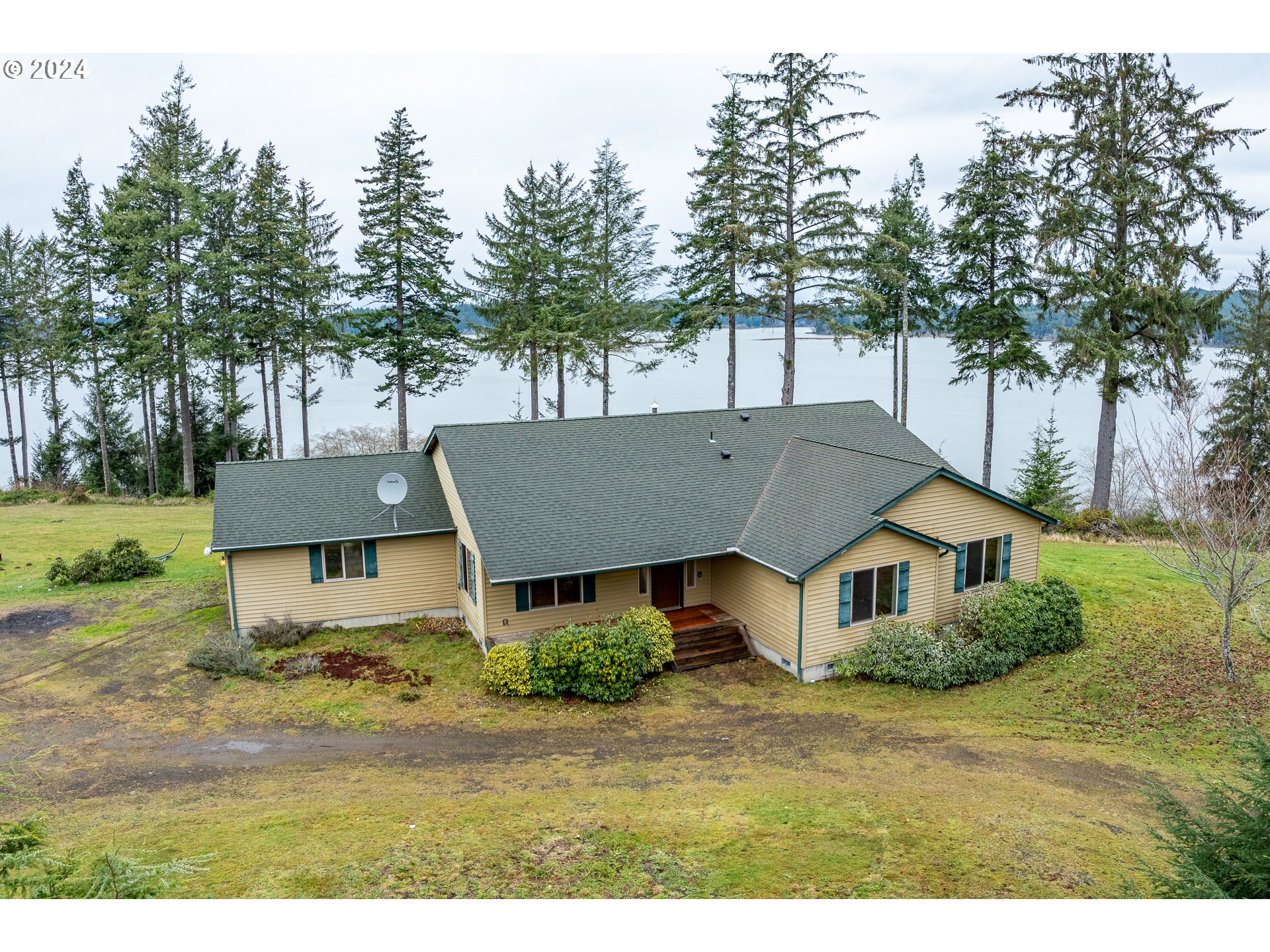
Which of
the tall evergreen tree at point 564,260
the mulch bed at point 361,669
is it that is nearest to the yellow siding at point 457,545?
the mulch bed at point 361,669

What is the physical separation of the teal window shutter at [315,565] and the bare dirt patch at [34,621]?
677 cm

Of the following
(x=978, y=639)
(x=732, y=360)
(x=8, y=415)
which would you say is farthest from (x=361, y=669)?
(x=8, y=415)

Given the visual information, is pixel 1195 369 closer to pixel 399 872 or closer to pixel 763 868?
pixel 763 868

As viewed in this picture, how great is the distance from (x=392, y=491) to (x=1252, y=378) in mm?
33634

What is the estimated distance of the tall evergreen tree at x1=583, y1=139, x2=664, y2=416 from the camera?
34500 mm

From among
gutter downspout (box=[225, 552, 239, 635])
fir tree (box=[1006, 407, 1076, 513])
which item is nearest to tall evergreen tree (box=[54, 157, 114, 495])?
gutter downspout (box=[225, 552, 239, 635])

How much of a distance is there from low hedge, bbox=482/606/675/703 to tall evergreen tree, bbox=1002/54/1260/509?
20543mm

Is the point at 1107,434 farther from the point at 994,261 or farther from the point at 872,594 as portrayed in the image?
the point at 872,594

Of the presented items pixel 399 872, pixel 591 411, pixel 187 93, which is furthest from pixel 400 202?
pixel 591 411

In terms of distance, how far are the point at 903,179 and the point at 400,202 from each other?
77.4 ft

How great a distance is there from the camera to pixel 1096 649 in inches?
674

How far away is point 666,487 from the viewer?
62.2 ft

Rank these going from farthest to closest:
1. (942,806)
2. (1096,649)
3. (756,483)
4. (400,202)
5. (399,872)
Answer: (400,202) → (756,483) → (1096,649) → (942,806) → (399,872)

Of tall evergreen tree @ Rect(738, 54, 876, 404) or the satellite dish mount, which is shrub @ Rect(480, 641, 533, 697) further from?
tall evergreen tree @ Rect(738, 54, 876, 404)
